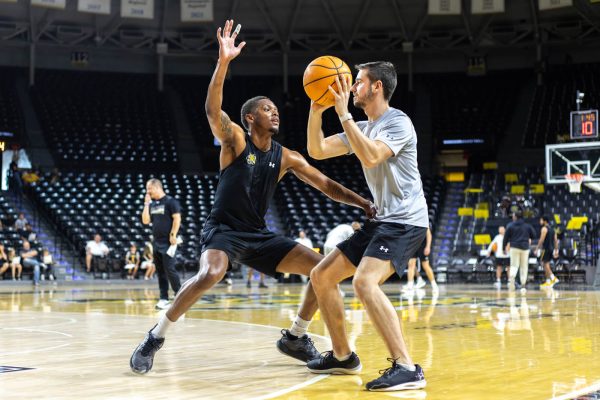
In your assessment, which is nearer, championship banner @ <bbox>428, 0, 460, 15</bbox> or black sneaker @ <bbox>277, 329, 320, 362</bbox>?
black sneaker @ <bbox>277, 329, 320, 362</bbox>

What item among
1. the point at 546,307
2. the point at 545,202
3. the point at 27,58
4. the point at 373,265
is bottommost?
the point at 546,307

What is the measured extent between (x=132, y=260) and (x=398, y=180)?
1872 cm

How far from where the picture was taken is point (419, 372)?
4.75 metres

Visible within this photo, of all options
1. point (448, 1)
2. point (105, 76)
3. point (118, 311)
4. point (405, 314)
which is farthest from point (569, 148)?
point (105, 76)

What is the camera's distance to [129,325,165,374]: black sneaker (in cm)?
523

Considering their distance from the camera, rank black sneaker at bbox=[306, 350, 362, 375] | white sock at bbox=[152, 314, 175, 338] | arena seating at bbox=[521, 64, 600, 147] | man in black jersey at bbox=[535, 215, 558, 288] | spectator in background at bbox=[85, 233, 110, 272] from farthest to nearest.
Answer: arena seating at bbox=[521, 64, 600, 147], spectator in background at bbox=[85, 233, 110, 272], man in black jersey at bbox=[535, 215, 558, 288], white sock at bbox=[152, 314, 175, 338], black sneaker at bbox=[306, 350, 362, 375]

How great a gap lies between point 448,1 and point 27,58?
55.2 ft

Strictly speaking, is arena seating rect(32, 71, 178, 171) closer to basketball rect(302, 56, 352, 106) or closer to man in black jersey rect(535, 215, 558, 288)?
man in black jersey rect(535, 215, 558, 288)

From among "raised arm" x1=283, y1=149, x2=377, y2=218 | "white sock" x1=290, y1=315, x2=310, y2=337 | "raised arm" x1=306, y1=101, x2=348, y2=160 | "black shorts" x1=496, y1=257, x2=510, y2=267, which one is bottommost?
"white sock" x1=290, y1=315, x2=310, y2=337

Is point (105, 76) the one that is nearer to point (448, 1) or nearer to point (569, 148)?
point (448, 1)

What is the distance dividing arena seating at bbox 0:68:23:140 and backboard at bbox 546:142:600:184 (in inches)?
748

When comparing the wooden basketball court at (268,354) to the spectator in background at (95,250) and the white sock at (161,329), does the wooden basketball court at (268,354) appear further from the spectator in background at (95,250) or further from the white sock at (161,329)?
the spectator in background at (95,250)

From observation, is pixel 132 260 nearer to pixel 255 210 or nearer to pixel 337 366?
pixel 255 210

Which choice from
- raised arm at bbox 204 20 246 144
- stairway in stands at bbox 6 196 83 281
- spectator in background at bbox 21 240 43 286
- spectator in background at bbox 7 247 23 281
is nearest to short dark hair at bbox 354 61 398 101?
raised arm at bbox 204 20 246 144
